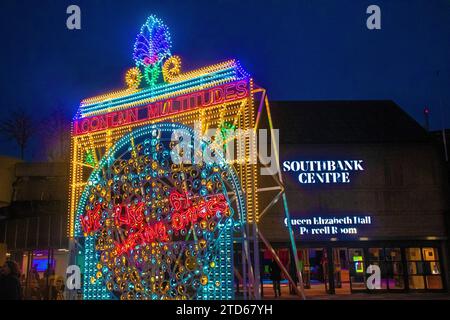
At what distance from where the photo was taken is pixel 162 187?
37.4ft

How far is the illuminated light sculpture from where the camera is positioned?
1047cm

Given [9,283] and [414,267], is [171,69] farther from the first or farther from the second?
[414,267]

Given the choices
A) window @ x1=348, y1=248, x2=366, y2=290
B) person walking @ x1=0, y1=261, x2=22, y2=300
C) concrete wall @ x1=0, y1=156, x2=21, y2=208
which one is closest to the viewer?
person walking @ x1=0, y1=261, x2=22, y2=300

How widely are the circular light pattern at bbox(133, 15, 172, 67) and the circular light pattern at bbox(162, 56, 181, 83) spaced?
11.5 inches

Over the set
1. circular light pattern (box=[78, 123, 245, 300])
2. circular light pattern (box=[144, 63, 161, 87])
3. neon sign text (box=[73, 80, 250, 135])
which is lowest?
circular light pattern (box=[78, 123, 245, 300])

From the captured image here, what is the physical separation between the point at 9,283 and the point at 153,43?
24.3 ft

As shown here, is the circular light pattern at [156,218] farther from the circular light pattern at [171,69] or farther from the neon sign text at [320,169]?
the neon sign text at [320,169]

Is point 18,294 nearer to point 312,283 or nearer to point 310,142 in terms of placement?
point 310,142

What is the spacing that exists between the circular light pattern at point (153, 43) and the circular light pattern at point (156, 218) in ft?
6.59

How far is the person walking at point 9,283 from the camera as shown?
24.4ft

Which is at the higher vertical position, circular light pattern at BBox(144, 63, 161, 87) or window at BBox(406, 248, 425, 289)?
circular light pattern at BBox(144, 63, 161, 87)

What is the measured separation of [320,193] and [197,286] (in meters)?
11.4

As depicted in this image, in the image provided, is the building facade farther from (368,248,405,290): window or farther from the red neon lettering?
the red neon lettering

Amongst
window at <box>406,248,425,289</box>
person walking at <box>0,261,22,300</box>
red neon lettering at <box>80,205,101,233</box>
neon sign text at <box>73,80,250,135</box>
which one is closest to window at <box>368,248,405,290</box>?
window at <box>406,248,425,289</box>
